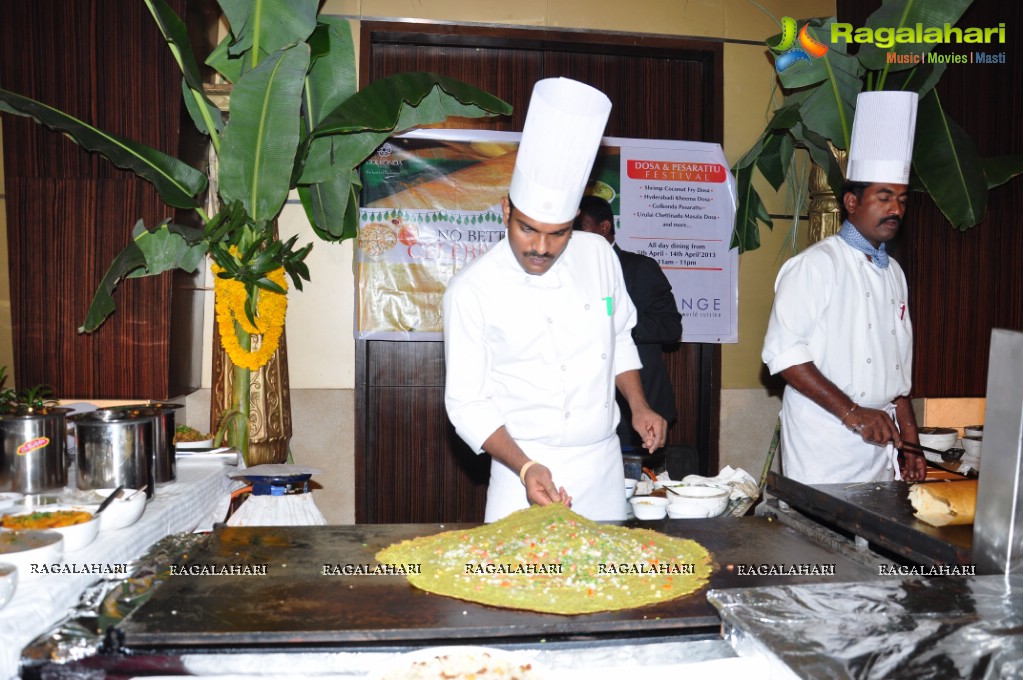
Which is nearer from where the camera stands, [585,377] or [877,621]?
[877,621]

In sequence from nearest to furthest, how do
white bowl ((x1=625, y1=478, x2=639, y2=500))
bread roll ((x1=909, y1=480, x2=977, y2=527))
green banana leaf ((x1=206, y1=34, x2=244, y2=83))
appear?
bread roll ((x1=909, y1=480, x2=977, y2=527)), white bowl ((x1=625, y1=478, x2=639, y2=500)), green banana leaf ((x1=206, y1=34, x2=244, y2=83))

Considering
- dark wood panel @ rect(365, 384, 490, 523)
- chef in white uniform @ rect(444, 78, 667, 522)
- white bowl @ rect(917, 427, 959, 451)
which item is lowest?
dark wood panel @ rect(365, 384, 490, 523)

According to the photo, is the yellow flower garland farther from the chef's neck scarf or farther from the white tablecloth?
the chef's neck scarf

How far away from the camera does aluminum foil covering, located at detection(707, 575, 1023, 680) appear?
103 centimetres

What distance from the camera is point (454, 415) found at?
7.29ft

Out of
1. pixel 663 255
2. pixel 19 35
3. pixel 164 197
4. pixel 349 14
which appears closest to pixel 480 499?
pixel 663 255

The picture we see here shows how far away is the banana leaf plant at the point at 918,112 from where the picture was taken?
12.4ft

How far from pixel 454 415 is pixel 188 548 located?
78cm

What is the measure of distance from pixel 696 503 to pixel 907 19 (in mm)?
2902

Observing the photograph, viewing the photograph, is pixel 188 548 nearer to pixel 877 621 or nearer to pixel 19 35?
pixel 877 621

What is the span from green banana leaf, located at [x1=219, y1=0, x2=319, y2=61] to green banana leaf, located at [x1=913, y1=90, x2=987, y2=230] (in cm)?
295

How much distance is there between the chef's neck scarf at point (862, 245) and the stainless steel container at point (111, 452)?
2.49 meters

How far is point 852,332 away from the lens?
284 centimetres

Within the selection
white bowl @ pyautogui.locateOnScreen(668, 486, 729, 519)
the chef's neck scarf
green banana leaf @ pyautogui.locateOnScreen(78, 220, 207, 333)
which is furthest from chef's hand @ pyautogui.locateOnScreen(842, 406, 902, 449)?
green banana leaf @ pyautogui.locateOnScreen(78, 220, 207, 333)
